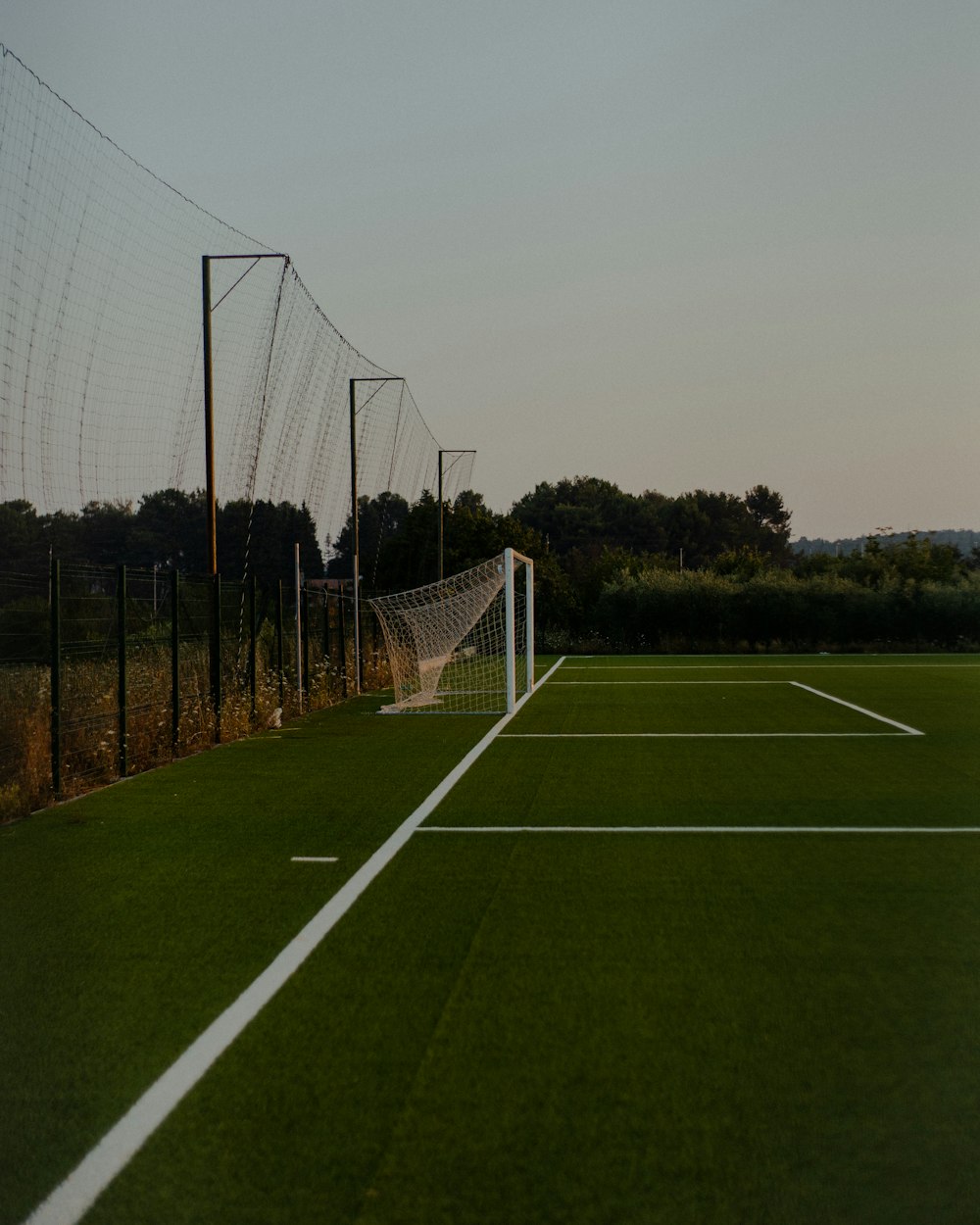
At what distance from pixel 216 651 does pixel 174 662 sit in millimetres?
1798

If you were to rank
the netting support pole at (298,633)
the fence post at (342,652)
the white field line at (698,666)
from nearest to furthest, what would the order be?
the netting support pole at (298,633) < the fence post at (342,652) < the white field line at (698,666)

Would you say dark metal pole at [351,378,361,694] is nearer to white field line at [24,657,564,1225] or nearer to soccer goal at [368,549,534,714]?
soccer goal at [368,549,534,714]

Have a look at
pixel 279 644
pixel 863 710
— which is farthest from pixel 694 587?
pixel 279 644

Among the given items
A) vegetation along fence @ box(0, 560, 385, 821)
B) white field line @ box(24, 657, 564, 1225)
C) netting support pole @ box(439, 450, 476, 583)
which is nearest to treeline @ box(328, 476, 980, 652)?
netting support pole @ box(439, 450, 476, 583)

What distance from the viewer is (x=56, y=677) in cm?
852

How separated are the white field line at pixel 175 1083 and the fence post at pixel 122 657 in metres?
4.39

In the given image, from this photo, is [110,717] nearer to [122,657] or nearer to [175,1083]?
[122,657]

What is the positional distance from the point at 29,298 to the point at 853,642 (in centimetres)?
2981

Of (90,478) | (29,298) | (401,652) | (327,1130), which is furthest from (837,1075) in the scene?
(401,652)

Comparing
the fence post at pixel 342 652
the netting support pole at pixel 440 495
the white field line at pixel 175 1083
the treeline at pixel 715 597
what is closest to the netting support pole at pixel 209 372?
the fence post at pixel 342 652

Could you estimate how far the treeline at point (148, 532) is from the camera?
29.5 feet

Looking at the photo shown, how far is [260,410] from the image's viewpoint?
1367 cm

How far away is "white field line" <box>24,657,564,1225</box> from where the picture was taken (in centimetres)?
287

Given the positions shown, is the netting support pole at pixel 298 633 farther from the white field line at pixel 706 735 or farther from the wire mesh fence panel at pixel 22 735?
the wire mesh fence panel at pixel 22 735
